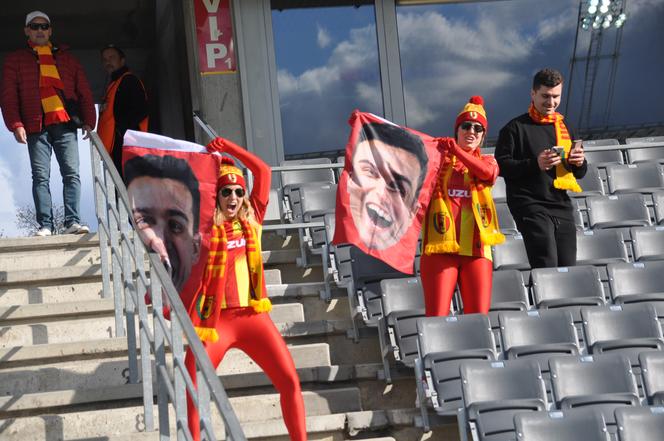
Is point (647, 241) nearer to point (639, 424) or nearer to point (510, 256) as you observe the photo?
point (510, 256)

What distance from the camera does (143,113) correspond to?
33.8 feet

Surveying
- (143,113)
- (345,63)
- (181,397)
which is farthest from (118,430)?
(345,63)

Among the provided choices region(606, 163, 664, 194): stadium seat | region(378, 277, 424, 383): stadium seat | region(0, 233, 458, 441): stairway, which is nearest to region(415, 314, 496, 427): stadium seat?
region(0, 233, 458, 441): stairway

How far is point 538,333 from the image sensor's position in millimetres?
7297

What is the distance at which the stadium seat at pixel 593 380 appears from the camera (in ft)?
21.5

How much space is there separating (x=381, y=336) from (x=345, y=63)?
15.9 ft

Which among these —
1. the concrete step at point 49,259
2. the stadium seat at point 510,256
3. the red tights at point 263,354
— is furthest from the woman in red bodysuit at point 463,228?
the concrete step at point 49,259

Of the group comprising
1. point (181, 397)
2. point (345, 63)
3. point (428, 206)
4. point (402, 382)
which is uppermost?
point (345, 63)

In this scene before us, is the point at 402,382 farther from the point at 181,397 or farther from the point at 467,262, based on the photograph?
the point at 181,397

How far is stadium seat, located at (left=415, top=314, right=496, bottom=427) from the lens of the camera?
6859 mm

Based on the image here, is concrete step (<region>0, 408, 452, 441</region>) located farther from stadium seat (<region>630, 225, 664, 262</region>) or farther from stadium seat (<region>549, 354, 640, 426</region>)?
stadium seat (<region>630, 225, 664, 262</region>)

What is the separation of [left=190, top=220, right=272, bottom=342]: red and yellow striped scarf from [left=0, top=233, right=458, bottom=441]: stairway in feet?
1.99

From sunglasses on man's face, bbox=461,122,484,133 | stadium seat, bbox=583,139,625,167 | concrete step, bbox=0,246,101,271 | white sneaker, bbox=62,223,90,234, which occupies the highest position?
sunglasses on man's face, bbox=461,122,484,133

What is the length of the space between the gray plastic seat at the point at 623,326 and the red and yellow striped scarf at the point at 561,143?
0.87 metres
